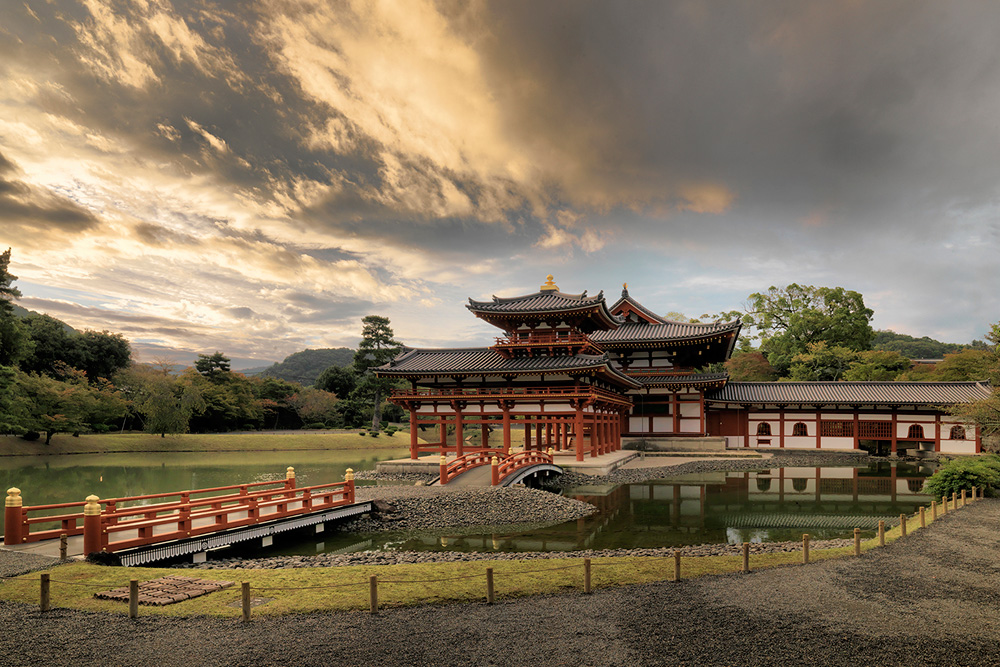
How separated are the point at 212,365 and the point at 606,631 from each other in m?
59.7

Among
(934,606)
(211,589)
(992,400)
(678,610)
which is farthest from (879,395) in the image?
(211,589)

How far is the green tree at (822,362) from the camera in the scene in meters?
53.8

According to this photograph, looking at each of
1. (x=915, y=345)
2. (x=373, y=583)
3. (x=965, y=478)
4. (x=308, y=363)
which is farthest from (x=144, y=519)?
(x=308, y=363)

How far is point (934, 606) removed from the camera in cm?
927

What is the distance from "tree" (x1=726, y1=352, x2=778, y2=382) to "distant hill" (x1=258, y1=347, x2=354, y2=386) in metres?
106

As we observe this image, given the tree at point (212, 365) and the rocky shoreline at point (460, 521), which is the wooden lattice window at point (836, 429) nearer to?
the rocky shoreline at point (460, 521)

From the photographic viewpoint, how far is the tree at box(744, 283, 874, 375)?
58906 millimetres

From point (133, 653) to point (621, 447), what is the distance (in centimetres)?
3460

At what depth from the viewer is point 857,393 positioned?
40.9m

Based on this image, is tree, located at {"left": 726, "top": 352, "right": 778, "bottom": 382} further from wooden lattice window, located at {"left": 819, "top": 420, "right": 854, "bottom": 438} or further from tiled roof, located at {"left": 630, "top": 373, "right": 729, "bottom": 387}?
tiled roof, located at {"left": 630, "top": 373, "right": 729, "bottom": 387}

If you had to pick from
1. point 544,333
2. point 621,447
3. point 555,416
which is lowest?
point 621,447

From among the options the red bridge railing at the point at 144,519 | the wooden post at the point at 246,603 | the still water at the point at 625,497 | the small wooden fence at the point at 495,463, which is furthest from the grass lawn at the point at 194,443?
the wooden post at the point at 246,603

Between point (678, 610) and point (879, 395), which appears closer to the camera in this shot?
point (678, 610)

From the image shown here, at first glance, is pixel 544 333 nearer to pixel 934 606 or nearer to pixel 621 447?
pixel 621 447
